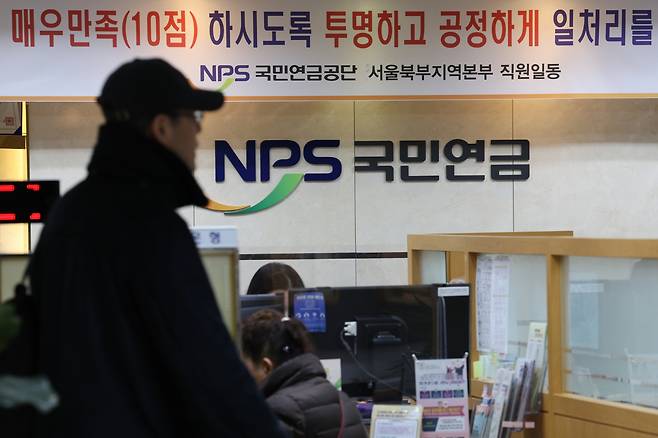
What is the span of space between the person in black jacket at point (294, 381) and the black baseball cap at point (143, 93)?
1.44 metres

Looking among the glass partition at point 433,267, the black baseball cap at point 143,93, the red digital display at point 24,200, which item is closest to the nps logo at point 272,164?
the glass partition at point 433,267

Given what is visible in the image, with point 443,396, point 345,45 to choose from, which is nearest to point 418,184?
point 345,45

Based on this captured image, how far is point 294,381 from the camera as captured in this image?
3.43m

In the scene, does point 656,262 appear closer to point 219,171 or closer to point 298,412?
point 298,412

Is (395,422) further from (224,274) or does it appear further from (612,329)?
(224,274)

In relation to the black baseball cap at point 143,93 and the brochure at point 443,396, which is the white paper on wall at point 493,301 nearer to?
the brochure at point 443,396

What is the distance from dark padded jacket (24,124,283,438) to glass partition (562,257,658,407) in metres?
2.69

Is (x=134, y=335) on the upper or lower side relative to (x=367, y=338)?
upper

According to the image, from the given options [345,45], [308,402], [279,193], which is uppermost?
[345,45]

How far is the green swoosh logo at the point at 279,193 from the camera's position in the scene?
745cm

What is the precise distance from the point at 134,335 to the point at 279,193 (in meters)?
5.67

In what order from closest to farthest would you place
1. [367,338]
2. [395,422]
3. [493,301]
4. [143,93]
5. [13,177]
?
[143,93] → [395,422] → [367,338] → [493,301] → [13,177]

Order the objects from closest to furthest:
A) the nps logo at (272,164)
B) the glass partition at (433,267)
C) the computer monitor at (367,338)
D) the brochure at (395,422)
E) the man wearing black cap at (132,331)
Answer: the man wearing black cap at (132,331) → the brochure at (395,422) → the computer monitor at (367,338) → the glass partition at (433,267) → the nps logo at (272,164)

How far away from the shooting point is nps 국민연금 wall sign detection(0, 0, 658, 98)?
6520 millimetres
